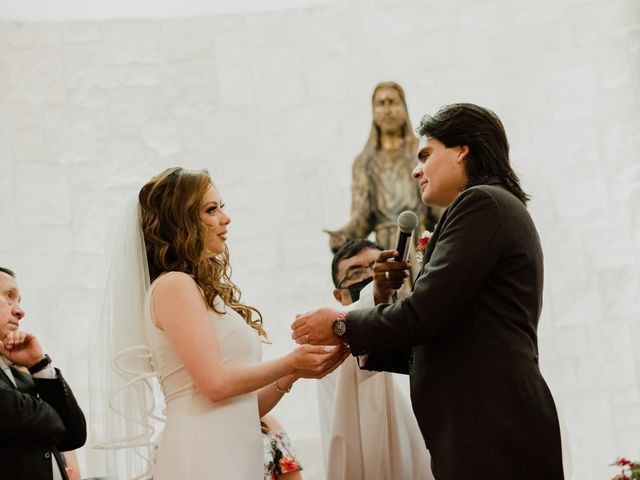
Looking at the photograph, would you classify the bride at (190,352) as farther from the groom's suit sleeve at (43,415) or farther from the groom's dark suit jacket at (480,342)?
the groom's dark suit jacket at (480,342)

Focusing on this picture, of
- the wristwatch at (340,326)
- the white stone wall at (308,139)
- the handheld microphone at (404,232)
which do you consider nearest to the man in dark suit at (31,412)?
the wristwatch at (340,326)

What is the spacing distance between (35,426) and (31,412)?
5 cm

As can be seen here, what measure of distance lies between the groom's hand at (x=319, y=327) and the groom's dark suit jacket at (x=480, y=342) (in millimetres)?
176

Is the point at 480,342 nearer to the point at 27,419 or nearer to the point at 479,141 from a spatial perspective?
the point at 479,141

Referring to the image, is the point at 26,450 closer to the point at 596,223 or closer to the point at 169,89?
the point at 169,89

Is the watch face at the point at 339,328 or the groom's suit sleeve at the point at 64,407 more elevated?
the watch face at the point at 339,328

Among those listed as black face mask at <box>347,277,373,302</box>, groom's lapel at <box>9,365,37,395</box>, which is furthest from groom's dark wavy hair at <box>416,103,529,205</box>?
groom's lapel at <box>9,365,37,395</box>

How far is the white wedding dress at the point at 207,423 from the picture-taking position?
295 centimetres

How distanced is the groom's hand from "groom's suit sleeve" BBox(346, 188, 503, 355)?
23 centimetres

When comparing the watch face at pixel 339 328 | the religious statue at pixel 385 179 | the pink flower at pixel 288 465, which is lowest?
the pink flower at pixel 288 465

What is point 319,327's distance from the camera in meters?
2.93

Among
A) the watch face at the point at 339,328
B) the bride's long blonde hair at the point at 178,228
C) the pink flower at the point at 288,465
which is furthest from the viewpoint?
the pink flower at the point at 288,465

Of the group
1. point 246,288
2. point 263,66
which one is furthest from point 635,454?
point 263,66

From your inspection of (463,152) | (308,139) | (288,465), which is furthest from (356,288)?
(308,139)
